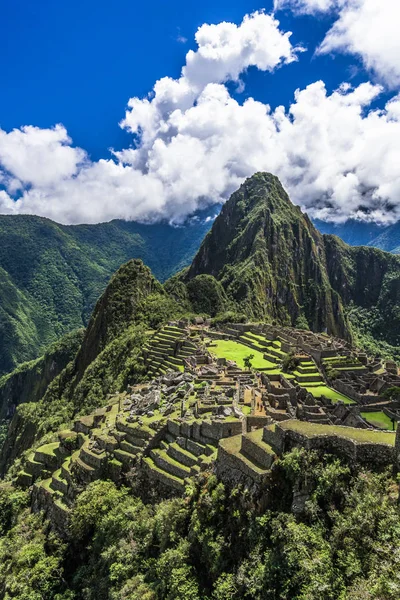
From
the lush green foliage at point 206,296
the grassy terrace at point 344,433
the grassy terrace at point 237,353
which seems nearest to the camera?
the grassy terrace at point 344,433

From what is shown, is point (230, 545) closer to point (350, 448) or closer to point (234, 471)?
point (234, 471)

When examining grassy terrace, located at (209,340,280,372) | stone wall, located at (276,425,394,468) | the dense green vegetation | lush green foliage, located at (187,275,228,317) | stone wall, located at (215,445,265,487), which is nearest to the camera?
the dense green vegetation

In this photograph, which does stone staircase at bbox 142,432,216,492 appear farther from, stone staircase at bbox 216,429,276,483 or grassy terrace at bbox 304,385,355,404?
grassy terrace at bbox 304,385,355,404

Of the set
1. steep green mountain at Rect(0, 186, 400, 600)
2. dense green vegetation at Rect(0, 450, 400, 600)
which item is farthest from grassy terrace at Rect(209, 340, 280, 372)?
dense green vegetation at Rect(0, 450, 400, 600)

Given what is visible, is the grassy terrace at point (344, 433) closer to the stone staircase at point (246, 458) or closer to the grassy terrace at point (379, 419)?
the stone staircase at point (246, 458)

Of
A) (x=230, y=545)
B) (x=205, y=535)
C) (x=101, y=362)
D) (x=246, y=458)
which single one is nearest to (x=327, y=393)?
(x=246, y=458)

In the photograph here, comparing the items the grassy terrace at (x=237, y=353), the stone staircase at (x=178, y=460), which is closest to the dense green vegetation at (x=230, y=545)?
the stone staircase at (x=178, y=460)
